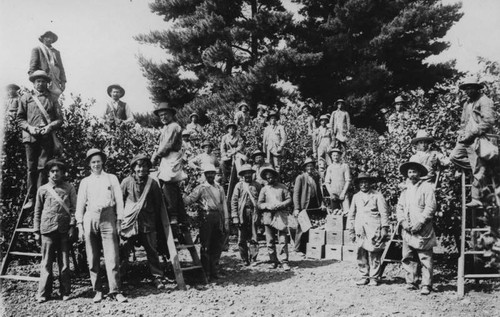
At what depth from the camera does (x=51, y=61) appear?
954cm

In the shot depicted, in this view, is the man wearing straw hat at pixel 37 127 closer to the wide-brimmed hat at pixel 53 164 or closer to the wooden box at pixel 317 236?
the wide-brimmed hat at pixel 53 164

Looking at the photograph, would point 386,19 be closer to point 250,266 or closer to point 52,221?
point 250,266

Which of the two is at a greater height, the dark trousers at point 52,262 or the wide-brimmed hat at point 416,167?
the wide-brimmed hat at point 416,167

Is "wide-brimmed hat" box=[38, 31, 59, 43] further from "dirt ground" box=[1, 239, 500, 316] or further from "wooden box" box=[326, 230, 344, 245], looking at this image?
"wooden box" box=[326, 230, 344, 245]

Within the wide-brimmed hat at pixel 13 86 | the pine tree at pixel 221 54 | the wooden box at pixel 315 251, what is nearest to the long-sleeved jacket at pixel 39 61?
the wide-brimmed hat at pixel 13 86

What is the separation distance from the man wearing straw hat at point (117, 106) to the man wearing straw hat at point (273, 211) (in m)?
3.23

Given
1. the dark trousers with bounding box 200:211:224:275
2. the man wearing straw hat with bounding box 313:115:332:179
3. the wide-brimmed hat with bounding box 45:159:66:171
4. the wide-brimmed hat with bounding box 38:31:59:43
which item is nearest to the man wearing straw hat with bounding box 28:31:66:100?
the wide-brimmed hat with bounding box 38:31:59:43

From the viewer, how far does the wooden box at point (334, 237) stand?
11.2m

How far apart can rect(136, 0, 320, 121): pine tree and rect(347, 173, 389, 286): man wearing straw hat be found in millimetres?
13238

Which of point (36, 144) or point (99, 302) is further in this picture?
point (36, 144)

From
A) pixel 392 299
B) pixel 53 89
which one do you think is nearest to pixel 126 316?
pixel 392 299

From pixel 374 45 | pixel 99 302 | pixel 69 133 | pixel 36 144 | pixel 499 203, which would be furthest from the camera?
pixel 374 45

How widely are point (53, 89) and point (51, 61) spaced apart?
0.58 meters

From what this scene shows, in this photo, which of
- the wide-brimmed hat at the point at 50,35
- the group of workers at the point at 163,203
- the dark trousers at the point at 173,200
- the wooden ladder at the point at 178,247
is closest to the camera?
the group of workers at the point at 163,203
